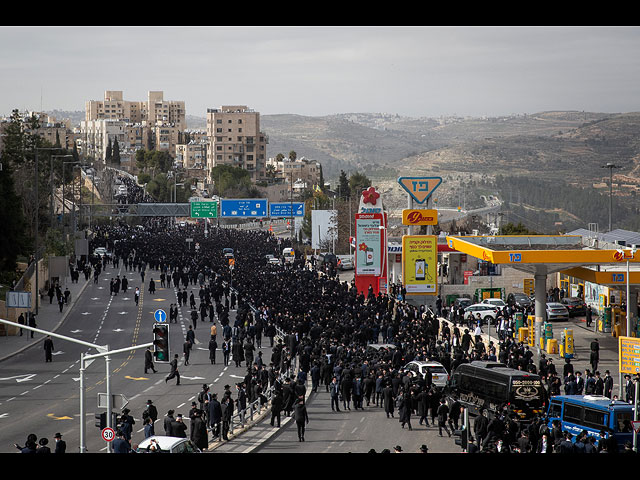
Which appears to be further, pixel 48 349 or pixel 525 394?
pixel 48 349

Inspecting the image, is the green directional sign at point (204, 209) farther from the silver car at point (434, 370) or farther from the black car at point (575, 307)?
the silver car at point (434, 370)

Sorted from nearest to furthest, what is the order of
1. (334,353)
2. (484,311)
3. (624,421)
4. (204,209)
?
(624,421) < (334,353) < (484,311) < (204,209)

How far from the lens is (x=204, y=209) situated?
80438mm

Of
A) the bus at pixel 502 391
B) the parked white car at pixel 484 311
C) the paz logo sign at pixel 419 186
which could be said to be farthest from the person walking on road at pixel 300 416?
the paz logo sign at pixel 419 186

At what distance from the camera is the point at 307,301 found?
128 ft

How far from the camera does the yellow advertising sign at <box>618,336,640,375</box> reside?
26453 mm

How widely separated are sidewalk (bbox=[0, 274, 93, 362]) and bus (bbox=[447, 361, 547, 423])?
18.3 metres

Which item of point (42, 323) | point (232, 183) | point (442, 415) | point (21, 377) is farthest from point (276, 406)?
point (232, 183)

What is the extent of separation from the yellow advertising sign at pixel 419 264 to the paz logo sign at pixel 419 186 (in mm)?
3968

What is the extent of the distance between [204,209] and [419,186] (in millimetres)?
35112

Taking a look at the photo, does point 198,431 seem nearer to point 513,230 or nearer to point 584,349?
point 584,349

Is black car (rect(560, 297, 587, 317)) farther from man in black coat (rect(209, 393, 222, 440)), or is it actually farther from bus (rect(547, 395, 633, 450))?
man in black coat (rect(209, 393, 222, 440))

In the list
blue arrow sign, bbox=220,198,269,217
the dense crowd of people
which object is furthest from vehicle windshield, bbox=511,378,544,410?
blue arrow sign, bbox=220,198,269,217

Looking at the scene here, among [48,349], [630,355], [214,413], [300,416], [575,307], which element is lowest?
[48,349]
